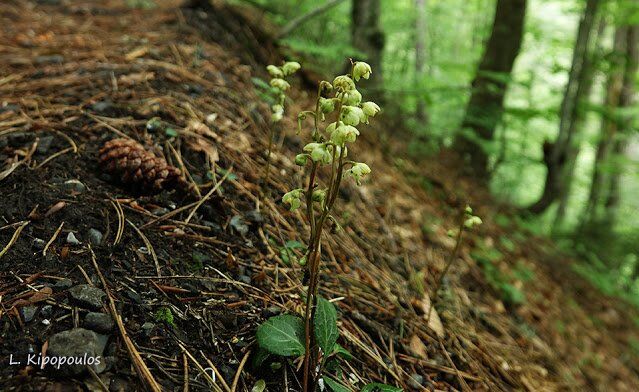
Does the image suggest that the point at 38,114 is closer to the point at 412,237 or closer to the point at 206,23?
the point at 206,23

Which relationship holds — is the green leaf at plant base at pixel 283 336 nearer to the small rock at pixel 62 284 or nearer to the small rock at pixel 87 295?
the small rock at pixel 87 295

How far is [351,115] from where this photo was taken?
52.6 inches

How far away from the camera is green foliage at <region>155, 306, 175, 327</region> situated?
1.44 meters

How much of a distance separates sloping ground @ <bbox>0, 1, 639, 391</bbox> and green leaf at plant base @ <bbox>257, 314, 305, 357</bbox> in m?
0.13

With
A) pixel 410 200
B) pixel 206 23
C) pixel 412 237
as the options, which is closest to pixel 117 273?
pixel 412 237

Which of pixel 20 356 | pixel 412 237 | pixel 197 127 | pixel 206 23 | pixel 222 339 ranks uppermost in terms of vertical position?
pixel 206 23

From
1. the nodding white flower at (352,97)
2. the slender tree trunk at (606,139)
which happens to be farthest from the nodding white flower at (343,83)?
the slender tree trunk at (606,139)

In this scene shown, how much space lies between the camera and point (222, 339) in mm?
1502

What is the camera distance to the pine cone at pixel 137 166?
1927mm

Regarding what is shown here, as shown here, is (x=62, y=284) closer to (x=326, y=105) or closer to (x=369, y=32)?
(x=326, y=105)

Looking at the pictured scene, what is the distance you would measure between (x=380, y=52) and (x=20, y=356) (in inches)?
171

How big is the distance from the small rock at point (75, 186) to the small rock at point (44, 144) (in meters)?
0.28

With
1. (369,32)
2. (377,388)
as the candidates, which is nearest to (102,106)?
(377,388)

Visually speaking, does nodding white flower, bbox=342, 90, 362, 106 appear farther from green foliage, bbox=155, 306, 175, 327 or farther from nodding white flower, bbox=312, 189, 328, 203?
green foliage, bbox=155, 306, 175, 327
